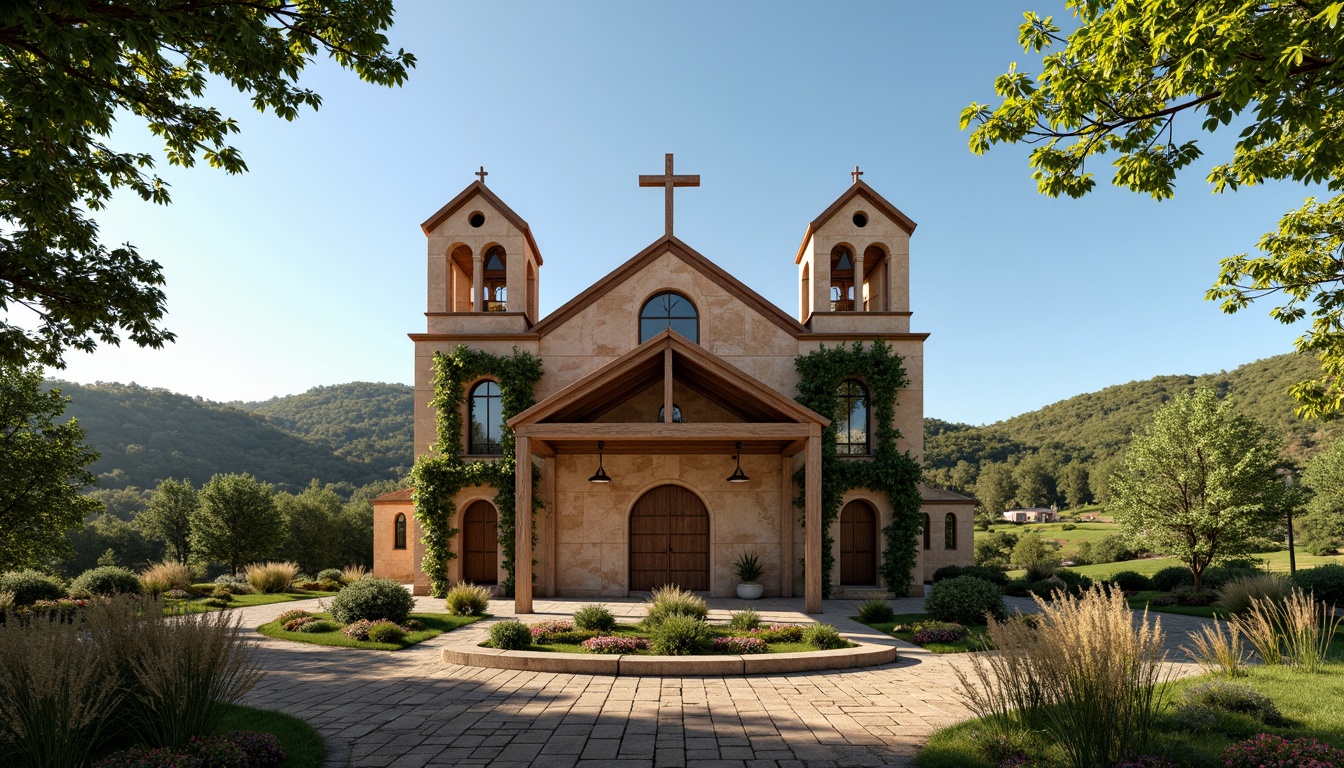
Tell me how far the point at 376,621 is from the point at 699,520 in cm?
810

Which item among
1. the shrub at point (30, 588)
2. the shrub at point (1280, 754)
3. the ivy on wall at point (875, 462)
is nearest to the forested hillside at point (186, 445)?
the shrub at point (30, 588)

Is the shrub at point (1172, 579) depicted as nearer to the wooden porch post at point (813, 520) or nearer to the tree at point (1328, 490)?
the wooden porch post at point (813, 520)

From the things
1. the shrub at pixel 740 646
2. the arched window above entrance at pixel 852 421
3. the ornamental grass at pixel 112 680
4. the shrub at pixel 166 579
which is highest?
the arched window above entrance at pixel 852 421

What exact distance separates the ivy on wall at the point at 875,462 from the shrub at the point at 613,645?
7.96 metres

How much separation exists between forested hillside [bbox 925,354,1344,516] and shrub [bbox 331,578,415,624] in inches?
2693

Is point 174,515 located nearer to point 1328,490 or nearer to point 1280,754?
Result: point 1280,754

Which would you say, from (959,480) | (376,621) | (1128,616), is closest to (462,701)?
(376,621)

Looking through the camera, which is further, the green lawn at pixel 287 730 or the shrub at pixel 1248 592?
the shrub at pixel 1248 592

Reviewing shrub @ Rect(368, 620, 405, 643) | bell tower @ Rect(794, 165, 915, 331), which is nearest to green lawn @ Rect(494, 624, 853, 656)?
shrub @ Rect(368, 620, 405, 643)

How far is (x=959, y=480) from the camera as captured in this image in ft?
257

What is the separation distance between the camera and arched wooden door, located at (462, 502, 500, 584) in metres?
18.0

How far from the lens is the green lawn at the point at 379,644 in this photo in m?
11.6

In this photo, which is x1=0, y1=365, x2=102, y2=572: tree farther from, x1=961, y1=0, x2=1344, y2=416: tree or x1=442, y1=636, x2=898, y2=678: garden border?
x1=961, y1=0, x2=1344, y2=416: tree

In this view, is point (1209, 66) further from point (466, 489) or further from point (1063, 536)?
point (1063, 536)
